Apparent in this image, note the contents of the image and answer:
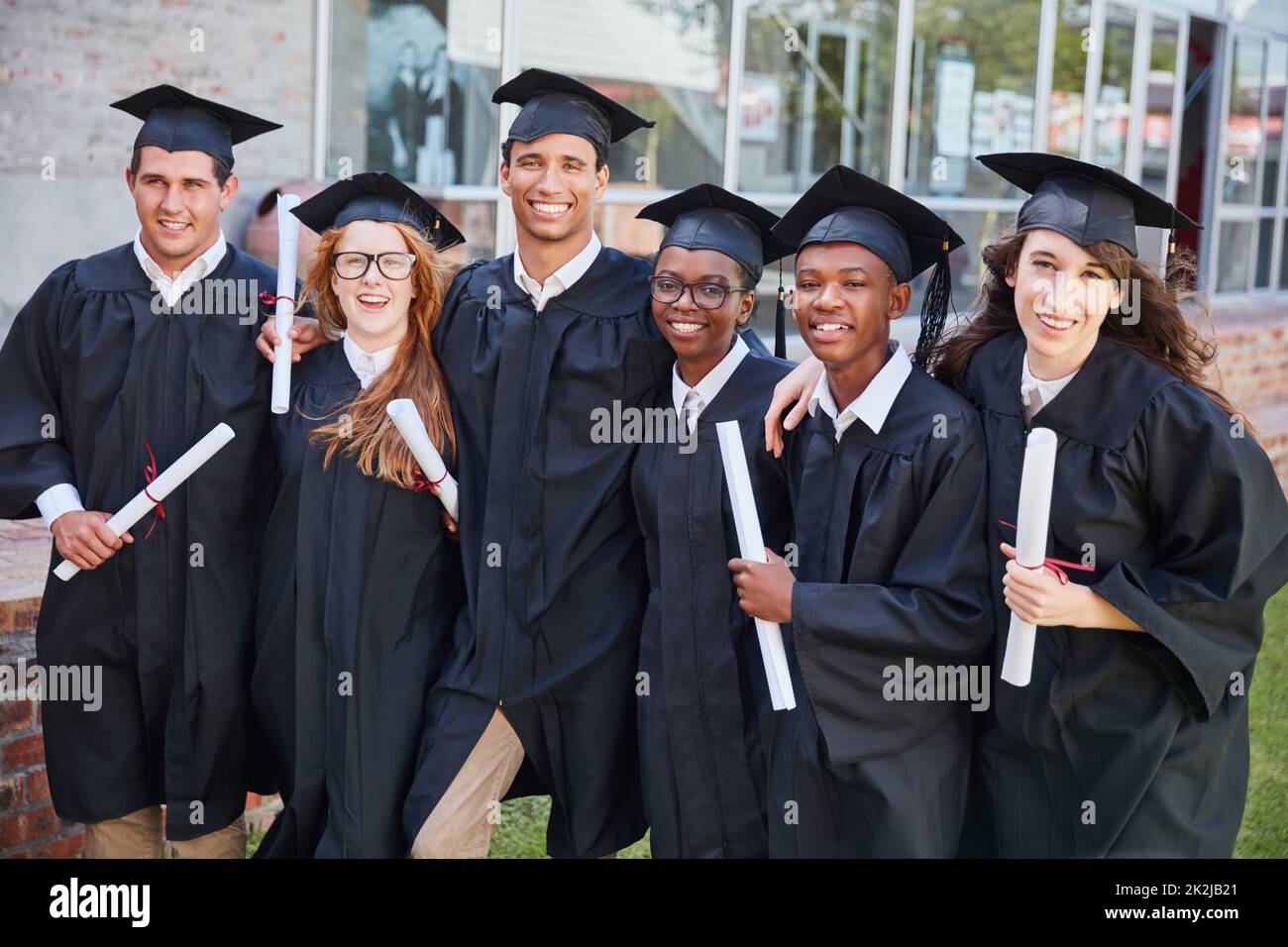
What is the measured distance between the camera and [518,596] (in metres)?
3.46

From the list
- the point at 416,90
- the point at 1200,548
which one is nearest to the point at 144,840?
the point at 1200,548

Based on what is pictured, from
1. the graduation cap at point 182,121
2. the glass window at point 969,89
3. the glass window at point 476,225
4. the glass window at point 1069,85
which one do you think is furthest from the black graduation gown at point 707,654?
the glass window at point 1069,85

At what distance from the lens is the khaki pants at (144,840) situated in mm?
3781

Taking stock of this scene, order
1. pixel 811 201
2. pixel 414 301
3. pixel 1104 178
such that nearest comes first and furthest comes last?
pixel 1104 178 < pixel 811 201 < pixel 414 301

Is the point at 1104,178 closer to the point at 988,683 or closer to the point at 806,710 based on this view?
the point at 988,683

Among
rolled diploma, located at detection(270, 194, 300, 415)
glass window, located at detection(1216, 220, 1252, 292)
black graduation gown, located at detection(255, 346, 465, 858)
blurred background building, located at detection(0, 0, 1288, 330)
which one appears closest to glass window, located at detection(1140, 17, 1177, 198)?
blurred background building, located at detection(0, 0, 1288, 330)

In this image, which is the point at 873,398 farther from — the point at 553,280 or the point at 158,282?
the point at 158,282

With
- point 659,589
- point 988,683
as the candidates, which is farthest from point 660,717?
point 988,683

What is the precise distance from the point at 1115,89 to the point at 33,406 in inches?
417

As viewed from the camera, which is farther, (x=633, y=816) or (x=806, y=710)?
(x=633, y=816)

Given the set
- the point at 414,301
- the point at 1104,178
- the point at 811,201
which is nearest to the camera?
the point at 1104,178

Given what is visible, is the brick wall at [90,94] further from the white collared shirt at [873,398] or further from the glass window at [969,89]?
the glass window at [969,89]

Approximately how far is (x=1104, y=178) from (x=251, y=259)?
7.21 ft

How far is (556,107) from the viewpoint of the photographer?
362 cm
